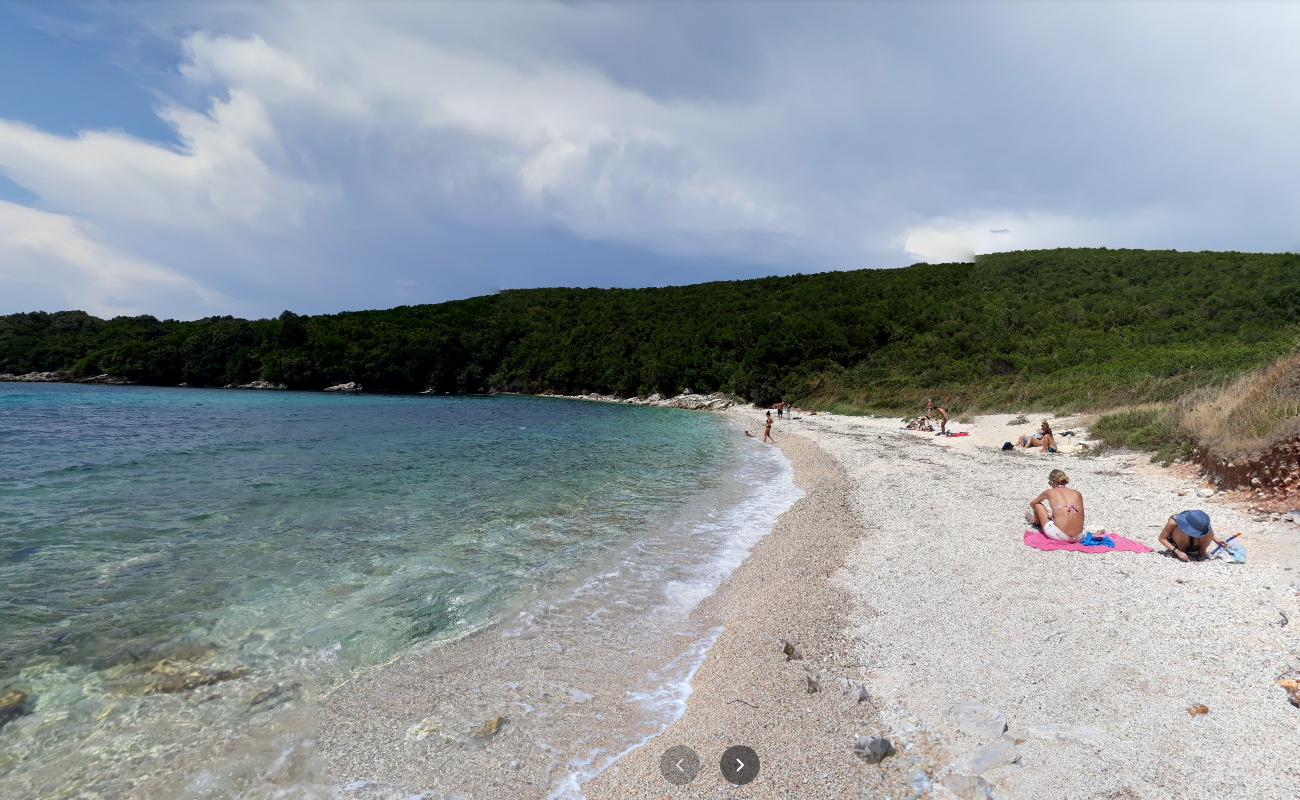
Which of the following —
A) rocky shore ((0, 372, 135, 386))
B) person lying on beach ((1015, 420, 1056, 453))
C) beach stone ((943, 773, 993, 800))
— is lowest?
beach stone ((943, 773, 993, 800))

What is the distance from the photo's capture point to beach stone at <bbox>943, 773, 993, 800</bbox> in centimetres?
309

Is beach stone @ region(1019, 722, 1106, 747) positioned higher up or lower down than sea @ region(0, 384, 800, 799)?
higher up

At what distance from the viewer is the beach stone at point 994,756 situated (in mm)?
3317

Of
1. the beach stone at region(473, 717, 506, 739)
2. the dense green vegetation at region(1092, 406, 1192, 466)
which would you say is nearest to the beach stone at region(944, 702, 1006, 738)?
the beach stone at region(473, 717, 506, 739)

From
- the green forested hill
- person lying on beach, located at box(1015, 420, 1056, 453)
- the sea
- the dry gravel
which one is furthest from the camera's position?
the green forested hill

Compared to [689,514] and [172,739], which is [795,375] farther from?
[172,739]

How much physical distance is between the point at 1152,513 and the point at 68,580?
16.2 metres

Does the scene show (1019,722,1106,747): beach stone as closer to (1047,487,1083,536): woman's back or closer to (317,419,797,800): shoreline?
(317,419,797,800): shoreline

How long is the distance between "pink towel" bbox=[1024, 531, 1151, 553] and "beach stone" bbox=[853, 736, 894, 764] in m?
5.60

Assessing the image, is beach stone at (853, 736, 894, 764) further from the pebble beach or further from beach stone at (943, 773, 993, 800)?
beach stone at (943, 773, 993, 800)

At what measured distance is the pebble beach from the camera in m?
3.29

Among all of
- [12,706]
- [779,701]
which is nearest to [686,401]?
[779,701]

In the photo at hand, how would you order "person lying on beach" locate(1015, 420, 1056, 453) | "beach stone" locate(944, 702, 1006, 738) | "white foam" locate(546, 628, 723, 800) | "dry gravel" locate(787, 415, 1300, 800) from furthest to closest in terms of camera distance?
"person lying on beach" locate(1015, 420, 1056, 453) → "white foam" locate(546, 628, 723, 800) → "beach stone" locate(944, 702, 1006, 738) → "dry gravel" locate(787, 415, 1300, 800)

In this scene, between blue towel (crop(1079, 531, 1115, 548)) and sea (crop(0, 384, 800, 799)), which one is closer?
sea (crop(0, 384, 800, 799))
